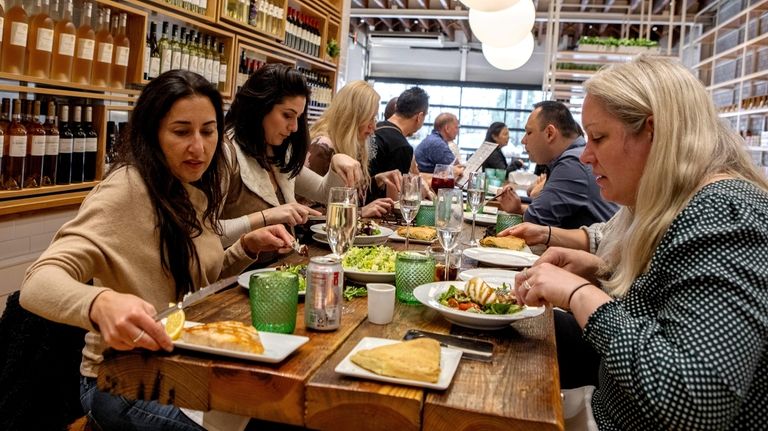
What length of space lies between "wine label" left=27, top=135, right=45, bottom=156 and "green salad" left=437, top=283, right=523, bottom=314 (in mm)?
2083

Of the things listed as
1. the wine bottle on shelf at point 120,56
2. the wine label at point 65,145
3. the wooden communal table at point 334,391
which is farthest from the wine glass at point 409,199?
the wine bottle on shelf at point 120,56

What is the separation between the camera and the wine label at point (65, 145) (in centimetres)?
301

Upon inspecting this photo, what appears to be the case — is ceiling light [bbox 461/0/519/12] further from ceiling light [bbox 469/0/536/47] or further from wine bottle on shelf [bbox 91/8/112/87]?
wine bottle on shelf [bbox 91/8/112/87]

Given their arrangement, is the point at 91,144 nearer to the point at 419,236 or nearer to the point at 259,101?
the point at 259,101

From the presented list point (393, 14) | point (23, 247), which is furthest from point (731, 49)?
point (23, 247)

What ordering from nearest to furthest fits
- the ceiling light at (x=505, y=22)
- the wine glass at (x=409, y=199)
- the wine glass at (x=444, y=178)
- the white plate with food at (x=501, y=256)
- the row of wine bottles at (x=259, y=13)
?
the white plate with food at (x=501, y=256), the wine glass at (x=409, y=199), the wine glass at (x=444, y=178), the ceiling light at (x=505, y=22), the row of wine bottles at (x=259, y=13)

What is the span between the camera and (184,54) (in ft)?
12.6

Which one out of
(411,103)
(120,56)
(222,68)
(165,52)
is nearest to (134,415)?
(120,56)

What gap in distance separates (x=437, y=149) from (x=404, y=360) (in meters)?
6.34

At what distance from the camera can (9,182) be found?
8.93 ft

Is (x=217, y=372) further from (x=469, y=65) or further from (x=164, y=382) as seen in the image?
(x=469, y=65)

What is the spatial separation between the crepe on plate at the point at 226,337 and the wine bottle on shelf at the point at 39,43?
Answer: 6.97 feet

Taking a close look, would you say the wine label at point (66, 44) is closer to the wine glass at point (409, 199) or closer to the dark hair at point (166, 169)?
the dark hair at point (166, 169)

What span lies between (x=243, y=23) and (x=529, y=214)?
2399mm
